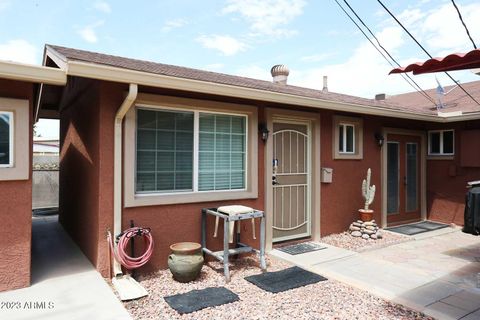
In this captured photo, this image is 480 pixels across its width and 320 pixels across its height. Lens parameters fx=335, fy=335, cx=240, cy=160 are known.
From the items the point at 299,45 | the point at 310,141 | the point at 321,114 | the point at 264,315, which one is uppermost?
the point at 299,45

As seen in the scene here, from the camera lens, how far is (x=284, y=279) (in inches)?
170

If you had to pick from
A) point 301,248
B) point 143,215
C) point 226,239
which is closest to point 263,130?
point 226,239

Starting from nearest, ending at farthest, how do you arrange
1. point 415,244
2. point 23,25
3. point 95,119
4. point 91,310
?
point 91,310 < point 95,119 < point 415,244 < point 23,25

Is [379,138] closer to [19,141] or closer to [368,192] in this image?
[368,192]

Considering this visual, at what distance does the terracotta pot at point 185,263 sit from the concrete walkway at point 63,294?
78 cm

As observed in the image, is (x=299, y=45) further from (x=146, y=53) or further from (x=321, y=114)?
(x=146, y=53)

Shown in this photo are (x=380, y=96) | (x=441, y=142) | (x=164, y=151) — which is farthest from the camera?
(x=380, y=96)

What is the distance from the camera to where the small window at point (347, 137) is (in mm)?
6461

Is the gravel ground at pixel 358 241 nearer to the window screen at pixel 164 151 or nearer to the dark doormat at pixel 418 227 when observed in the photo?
the dark doormat at pixel 418 227

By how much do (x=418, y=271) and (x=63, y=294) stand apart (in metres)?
4.45

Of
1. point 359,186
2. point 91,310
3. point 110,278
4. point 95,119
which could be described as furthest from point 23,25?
point 359,186

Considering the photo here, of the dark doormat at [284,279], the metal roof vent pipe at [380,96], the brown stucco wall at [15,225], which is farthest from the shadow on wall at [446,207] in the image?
the brown stucco wall at [15,225]

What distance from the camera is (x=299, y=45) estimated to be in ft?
31.2

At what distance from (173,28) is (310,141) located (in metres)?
5.90
